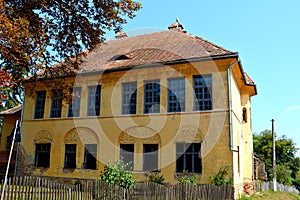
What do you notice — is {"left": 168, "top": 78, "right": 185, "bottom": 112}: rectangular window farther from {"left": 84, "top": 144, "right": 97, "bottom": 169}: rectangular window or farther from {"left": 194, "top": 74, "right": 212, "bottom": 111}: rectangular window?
{"left": 84, "top": 144, "right": 97, "bottom": 169}: rectangular window

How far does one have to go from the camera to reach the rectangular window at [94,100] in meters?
20.5

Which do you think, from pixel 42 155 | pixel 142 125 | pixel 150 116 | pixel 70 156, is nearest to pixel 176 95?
pixel 150 116

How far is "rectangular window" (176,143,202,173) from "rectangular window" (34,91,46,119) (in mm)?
10839

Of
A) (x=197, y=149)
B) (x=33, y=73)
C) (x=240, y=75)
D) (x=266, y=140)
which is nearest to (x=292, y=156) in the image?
(x=266, y=140)

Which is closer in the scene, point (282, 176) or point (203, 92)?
point (203, 92)

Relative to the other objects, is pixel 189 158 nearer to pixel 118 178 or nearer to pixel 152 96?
pixel 152 96

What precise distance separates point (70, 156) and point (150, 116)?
20.9 ft

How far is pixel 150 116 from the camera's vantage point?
1850cm

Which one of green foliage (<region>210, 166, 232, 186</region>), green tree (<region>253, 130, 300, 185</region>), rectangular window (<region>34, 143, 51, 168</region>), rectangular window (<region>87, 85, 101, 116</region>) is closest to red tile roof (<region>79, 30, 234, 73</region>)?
rectangular window (<region>87, 85, 101, 116</region>)

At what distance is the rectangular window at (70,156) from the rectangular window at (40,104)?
11.5 ft

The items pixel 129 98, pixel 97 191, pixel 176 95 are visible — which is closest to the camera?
pixel 97 191

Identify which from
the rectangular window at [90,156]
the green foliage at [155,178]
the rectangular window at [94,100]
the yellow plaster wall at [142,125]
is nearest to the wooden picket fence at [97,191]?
the yellow plaster wall at [142,125]

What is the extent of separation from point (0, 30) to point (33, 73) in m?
3.92

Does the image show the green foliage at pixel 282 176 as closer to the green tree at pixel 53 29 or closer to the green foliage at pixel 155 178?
the green foliage at pixel 155 178
